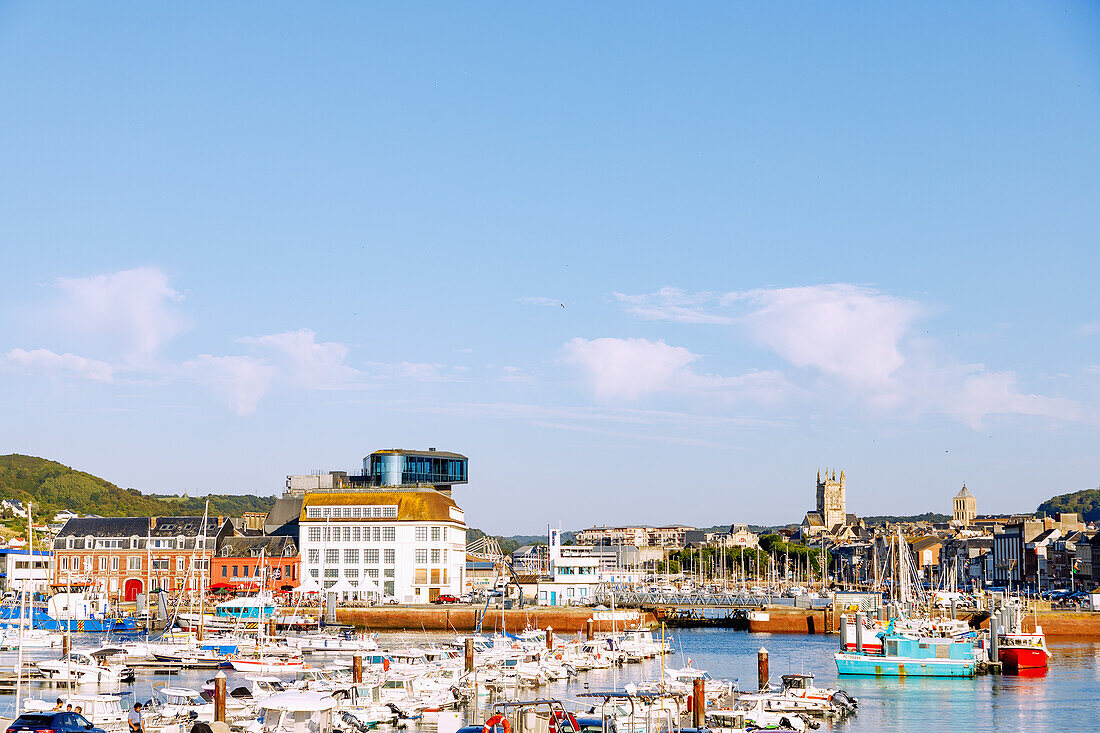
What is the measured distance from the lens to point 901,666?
216 feet

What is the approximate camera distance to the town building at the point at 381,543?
113 meters

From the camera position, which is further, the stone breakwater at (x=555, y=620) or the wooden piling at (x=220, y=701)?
the stone breakwater at (x=555, y=620)

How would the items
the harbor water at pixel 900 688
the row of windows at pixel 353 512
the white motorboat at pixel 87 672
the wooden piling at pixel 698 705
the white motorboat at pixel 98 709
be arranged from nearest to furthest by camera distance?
the wooden piling at pixel 698 705
the white motorboat at pixel 98 709
the harbor water at pixel 900 688
the white motorboat at pixel 87 672
the row of windows at pixel 353 512

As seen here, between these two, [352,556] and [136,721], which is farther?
[352,556]

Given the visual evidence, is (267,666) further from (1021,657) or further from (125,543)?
(125,543)

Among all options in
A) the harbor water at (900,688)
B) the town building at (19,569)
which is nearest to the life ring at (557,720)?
the harbor water at (900,688)

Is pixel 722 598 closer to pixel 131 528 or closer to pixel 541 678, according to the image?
pixel 131 528

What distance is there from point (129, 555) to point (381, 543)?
2575 cm

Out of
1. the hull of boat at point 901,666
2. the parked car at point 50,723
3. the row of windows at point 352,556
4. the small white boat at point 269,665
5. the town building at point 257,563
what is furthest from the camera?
the town building at point 257,563

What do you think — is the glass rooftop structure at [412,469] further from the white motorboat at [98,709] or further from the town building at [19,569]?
the white motorboat at [98,709]

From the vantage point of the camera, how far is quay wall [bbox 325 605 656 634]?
9938 centimetres

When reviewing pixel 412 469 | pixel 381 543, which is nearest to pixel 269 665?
pixel 381 543

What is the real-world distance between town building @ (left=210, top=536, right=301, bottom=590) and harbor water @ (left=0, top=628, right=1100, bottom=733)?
33593mm

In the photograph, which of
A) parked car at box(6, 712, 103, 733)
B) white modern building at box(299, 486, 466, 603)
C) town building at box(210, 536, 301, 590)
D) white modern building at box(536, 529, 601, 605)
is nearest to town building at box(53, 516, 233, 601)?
town building at box(210, 536, 301, 590)
